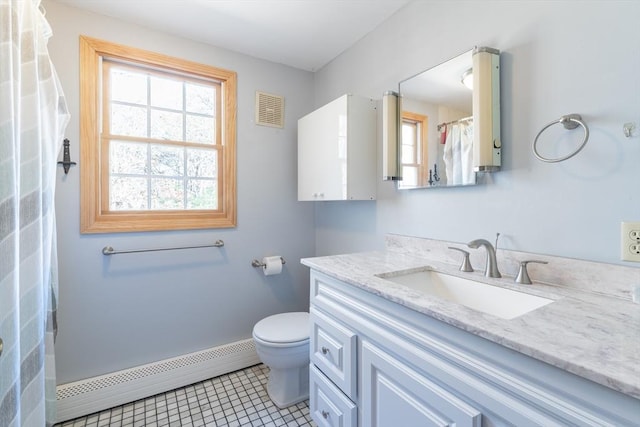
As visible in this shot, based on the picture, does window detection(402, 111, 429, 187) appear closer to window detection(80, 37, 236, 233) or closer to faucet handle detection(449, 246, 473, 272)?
faucet handle detection(449, 246, 473, 272)

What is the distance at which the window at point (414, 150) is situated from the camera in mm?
1525

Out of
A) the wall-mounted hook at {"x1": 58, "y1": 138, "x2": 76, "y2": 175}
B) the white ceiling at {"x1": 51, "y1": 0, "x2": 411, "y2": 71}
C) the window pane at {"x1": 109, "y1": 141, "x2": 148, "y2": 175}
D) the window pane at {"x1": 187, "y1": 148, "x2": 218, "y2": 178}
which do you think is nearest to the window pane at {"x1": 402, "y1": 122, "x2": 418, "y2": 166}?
the white ceiling at {"x1": 51, "y1": 0, "x2": 411, "y2": 71}

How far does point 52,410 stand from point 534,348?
6.08 feet

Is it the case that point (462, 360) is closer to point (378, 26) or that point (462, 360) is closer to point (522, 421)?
point (522, 421)

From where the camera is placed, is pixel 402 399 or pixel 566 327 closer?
pixel 566 327

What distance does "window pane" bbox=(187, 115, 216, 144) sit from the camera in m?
2.05

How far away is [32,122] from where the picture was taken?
922 millimetres

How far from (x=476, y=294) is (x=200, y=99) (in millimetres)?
2089

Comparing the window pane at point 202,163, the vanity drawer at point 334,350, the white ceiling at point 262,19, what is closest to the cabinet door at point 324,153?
the white ceiling at point 262,19

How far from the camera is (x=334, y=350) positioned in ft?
4.13

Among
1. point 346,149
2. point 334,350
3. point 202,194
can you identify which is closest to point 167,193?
point 202,194

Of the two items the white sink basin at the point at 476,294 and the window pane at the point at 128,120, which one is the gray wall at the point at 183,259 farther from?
the white sink basin at the point at 476,294

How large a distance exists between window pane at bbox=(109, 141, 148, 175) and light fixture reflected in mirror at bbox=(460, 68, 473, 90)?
189 centimetres

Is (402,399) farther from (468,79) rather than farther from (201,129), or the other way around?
(201,129)
